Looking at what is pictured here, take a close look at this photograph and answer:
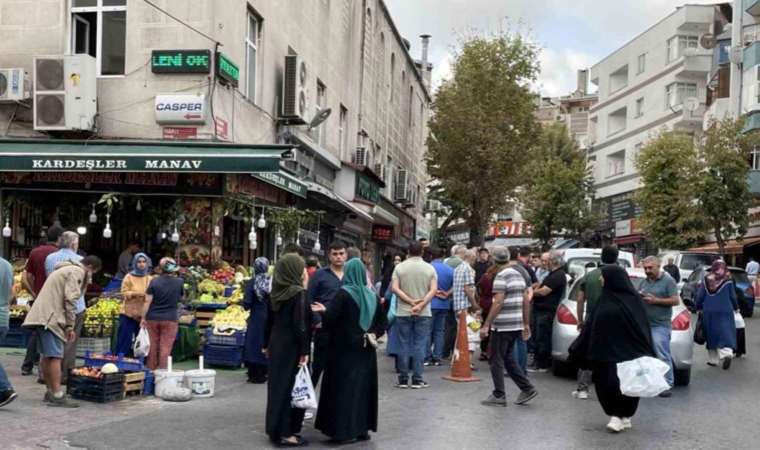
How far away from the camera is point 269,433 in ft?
24.1

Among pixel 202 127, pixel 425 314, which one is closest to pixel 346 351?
pixel 425 314

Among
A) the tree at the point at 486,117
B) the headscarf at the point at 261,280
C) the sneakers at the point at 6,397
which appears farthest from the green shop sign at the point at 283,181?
the tree at the point at 486,117

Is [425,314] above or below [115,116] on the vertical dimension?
below

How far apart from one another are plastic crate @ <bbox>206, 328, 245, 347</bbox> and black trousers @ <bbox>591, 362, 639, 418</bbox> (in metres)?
5.48

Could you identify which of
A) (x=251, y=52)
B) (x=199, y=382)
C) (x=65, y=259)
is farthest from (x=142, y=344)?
(x=251, y=52)

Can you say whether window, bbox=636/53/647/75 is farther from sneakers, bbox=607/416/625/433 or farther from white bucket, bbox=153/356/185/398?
white bucket, bbox=153/356/185/398

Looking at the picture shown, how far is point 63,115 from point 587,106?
69.5 meters

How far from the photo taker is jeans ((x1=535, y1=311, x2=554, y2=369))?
12.0 metres

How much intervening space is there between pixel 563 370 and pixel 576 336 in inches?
35.7

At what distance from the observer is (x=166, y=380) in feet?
31.3

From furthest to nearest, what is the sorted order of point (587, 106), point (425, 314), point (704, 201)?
point (587, 106) → point (704, 201) → point (425, 314)

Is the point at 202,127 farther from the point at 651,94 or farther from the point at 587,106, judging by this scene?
the point at 587,106

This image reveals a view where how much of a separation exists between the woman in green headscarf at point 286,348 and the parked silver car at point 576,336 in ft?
16.7

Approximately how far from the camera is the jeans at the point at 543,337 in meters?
12.0
